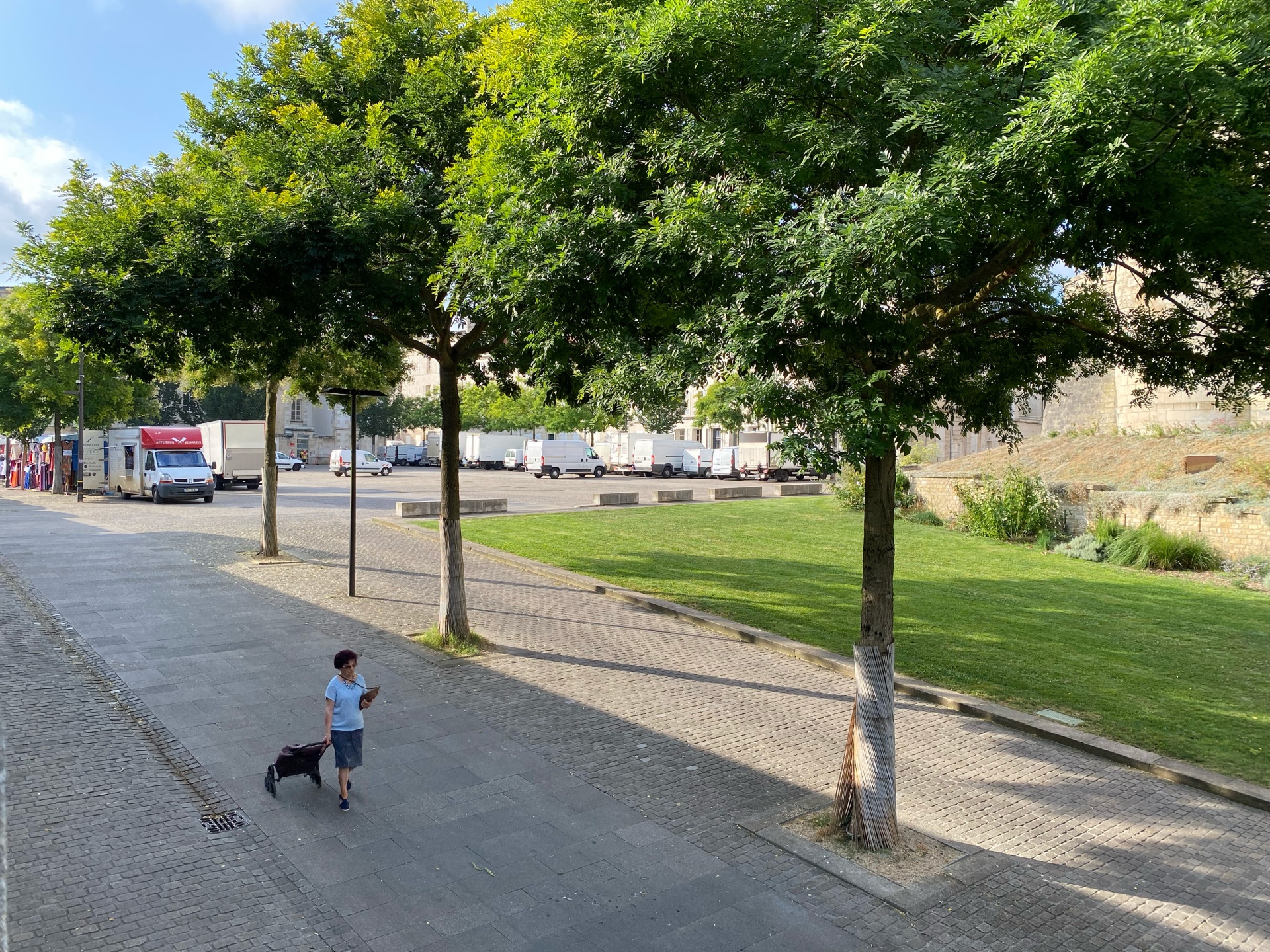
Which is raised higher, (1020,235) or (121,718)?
(1020,235)

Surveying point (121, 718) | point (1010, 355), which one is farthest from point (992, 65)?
point (121, 718)

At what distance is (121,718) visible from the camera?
7684 mm

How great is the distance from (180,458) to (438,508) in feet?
42.8

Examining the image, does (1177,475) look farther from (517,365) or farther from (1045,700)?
(517,365)

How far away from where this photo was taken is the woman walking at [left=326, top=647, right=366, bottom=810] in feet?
19.8

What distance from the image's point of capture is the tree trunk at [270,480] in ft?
51.0

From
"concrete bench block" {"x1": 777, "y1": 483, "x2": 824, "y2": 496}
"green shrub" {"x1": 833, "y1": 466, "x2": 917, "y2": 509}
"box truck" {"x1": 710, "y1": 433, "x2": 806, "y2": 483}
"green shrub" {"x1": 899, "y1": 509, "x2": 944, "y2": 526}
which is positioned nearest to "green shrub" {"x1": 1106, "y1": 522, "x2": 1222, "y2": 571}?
"green shrub" {"x1": 899, "y1": 509, "x2": 944, "y2": 526}

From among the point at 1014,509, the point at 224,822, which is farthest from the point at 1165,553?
the point at 224,822

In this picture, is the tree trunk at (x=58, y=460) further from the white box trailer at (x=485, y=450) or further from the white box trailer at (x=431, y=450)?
the white box trailer at (x=431, y=450)

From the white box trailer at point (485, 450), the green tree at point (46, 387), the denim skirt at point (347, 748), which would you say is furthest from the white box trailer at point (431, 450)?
the denim skirt at point (347, 748)

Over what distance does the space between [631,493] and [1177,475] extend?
16.3 metres

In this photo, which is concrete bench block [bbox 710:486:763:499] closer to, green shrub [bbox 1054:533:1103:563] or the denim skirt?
green shrub [bbox 1054:533:1103:563]

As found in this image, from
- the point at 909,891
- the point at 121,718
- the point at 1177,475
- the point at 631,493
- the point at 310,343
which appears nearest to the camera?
the point at 909,891

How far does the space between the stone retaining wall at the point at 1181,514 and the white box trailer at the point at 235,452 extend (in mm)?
32824
